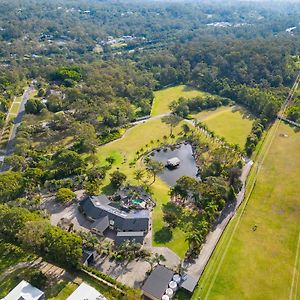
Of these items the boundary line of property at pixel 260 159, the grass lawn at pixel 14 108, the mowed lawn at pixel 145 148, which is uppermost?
the boundary line of property at pixel 260 159

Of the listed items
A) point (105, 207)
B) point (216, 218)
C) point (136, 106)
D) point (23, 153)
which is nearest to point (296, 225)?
point (216, 218)

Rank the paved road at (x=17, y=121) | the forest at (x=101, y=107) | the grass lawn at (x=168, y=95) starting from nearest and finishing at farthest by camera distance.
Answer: the forest at (x=101, y=107), the paved road at (x=17, y=121), the grass lawn at (x=168, y=95)

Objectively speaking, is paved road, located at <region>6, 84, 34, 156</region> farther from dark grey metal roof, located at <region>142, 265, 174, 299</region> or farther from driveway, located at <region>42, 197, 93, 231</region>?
dark grey metal roof, located at <region>142, 265, 174, 299</region>

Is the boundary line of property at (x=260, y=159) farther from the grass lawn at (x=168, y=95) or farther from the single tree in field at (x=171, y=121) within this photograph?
the grass lawn at (x=168, y=95)

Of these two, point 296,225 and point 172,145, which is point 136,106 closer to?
point 172,145

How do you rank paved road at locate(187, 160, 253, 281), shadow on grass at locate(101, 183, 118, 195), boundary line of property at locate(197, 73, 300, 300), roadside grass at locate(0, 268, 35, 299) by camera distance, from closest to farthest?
roadside grass at locate(0, 268, 35, 299) → paved road at locate(187, 160, 253, 281) → boundary line of property at locate(197, 73, 300, 300) → shadow on grass at locate(101, 183, 118, 195)

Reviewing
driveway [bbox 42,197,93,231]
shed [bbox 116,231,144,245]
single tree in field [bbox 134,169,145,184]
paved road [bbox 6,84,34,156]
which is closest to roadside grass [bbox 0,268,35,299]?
driveway [bbox 42,197,93,231]

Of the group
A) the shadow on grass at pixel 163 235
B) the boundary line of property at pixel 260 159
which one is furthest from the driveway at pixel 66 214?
the boundary line of property at pixel 260 159
